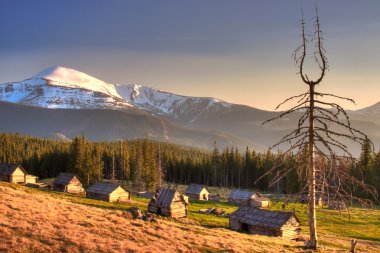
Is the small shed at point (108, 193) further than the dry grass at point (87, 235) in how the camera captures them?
Yes

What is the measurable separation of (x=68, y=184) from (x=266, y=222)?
2183 inches

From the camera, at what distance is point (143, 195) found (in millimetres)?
105125

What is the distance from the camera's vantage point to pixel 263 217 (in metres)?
54.8

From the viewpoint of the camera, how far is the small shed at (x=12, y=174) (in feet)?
313

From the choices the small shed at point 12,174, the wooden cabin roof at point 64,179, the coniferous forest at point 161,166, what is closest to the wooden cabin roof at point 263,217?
the wooden cabin roof at point 64,179

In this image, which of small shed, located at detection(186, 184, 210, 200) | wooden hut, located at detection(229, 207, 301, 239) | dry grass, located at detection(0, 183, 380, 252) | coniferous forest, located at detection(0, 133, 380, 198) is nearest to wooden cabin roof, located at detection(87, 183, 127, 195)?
coniferous forest, located at detection(0, 133, 380, 198)

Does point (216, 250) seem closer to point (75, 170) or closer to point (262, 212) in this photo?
point (262, 212)

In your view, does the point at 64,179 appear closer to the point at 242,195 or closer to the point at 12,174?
the point at 12,174

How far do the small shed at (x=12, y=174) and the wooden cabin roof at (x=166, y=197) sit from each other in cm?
4924

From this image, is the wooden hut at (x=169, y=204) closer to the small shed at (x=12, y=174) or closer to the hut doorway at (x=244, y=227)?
the hut doorway at (x=244, y=227)

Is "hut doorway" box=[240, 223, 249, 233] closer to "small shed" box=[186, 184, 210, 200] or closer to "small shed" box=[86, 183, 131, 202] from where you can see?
"small shed" box=[86, 183, 131, 202]

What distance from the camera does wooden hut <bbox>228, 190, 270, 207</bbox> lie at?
327 ft

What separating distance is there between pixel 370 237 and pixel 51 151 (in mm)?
131453

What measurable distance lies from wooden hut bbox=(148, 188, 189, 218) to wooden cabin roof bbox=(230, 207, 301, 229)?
10.5m
